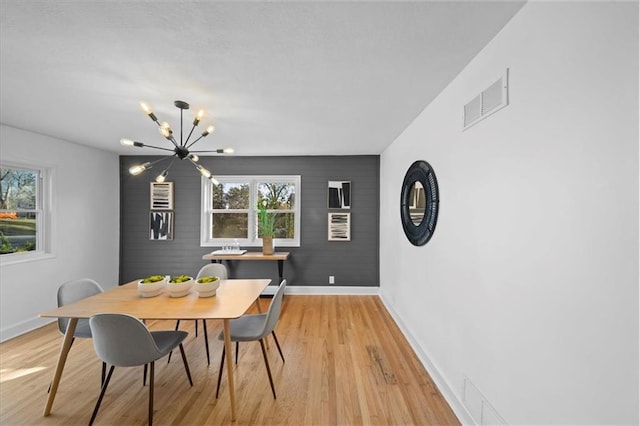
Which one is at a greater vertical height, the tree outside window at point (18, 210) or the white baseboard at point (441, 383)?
the tree outside window at point (18, 210)

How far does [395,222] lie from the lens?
152 inches

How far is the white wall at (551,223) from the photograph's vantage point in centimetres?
93

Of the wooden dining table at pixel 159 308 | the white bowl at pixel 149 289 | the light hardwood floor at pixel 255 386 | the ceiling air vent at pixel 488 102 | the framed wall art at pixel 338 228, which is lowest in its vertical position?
the light hardwood floor at pixel 255 386

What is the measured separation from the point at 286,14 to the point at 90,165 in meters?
4.59

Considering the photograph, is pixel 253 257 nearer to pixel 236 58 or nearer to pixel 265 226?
pixel 265 226

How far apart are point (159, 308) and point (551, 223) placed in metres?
2.51

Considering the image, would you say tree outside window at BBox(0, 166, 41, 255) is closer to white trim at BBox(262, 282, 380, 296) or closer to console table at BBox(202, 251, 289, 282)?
console table at BBox(202, 251, 289, 282)

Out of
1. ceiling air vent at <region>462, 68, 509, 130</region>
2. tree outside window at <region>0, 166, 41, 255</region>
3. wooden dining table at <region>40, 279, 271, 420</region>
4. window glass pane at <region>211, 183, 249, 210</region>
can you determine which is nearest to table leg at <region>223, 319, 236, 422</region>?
wooden dining table at <region>40, 279, 271, 420</region>

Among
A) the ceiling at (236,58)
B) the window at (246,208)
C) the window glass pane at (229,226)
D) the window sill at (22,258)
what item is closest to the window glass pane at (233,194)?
the window at (246,208)

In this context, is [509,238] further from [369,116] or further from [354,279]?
[354,279]

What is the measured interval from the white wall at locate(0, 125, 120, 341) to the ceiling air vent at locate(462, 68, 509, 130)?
197 inches

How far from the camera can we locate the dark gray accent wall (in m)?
4.94

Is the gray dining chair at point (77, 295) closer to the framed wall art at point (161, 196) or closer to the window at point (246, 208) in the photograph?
the window at point (246, 208)

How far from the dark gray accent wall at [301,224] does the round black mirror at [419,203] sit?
1.60 m
